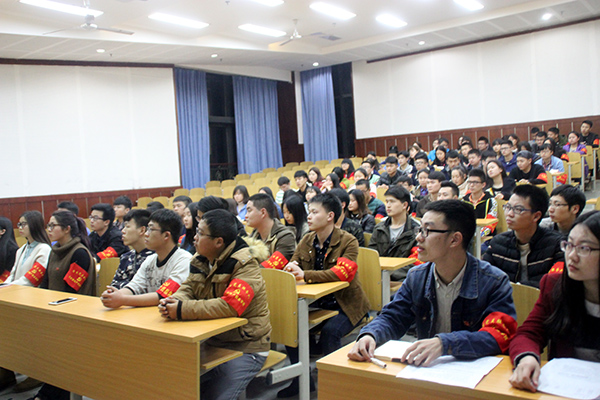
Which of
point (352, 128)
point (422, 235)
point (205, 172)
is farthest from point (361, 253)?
point (352, 128)

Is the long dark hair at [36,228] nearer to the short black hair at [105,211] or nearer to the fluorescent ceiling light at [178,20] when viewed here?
the short black hair at [105,211]

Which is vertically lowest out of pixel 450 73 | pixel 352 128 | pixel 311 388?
pixel 311 388

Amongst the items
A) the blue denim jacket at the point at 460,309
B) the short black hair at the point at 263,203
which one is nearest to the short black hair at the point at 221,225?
the blue denim jacket at the point at 460,309

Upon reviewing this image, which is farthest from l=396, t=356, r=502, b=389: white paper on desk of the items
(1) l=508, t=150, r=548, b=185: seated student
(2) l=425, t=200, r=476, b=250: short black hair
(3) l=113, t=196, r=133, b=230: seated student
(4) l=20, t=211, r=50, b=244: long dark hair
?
(1) l=508, t=150, r=548, b=185: seated student

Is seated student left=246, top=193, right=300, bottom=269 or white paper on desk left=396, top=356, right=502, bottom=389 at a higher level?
seated student left=246, top=193, right=300, bottom=269

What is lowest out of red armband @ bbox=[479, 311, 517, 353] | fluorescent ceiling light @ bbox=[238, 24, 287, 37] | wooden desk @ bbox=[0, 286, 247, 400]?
wooden desk @ bbox=[0, 286, 247, 400]

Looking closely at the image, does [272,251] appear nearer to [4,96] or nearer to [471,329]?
[471,329]

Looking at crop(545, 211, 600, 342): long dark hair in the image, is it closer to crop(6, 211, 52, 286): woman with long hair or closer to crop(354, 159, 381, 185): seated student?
crop(6, 211, 52, 286): woman with long hair

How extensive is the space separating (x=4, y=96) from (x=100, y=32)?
220cm

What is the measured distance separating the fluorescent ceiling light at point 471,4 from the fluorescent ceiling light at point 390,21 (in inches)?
54.3

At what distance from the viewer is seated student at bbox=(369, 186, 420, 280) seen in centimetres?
378

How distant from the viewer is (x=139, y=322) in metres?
2.31

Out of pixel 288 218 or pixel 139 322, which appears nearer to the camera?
pixel 139 322

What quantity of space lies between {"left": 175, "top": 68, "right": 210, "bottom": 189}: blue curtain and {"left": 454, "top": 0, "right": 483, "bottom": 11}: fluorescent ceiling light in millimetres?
6361
